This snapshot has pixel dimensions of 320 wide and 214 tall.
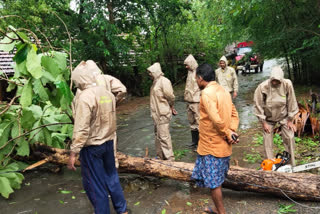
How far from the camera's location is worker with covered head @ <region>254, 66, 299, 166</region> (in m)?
4.47

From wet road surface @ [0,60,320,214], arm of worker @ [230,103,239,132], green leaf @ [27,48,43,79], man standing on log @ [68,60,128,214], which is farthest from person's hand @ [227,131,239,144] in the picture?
green leaf @ [27,48,43,79]

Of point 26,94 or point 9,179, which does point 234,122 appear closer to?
point 26,94

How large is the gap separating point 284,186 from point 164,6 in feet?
29.6

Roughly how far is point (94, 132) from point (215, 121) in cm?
139

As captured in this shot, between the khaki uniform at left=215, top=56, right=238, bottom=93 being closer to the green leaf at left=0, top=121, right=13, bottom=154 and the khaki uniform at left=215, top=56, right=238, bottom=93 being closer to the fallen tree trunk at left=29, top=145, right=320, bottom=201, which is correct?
the fallen tree trunk at left=29, top=145, right=320, bottom=201

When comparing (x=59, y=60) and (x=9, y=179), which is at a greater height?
(x=59, y=60)

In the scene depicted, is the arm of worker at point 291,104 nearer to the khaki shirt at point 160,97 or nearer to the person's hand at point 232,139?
the person's hand at point 232,139

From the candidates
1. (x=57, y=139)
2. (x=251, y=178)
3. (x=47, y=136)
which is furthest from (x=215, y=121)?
(x=57, y=139)

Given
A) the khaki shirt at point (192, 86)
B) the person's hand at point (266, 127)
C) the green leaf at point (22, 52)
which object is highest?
the green leaf at point (22, 52)

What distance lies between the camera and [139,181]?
15.5 feet

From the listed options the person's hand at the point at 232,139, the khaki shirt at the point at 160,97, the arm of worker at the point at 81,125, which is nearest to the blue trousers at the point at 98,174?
the arm of worker at the point at 81,125

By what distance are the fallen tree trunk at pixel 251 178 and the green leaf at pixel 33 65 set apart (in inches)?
70.2

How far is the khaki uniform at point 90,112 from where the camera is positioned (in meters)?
3.15

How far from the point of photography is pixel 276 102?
4500 millimetres
